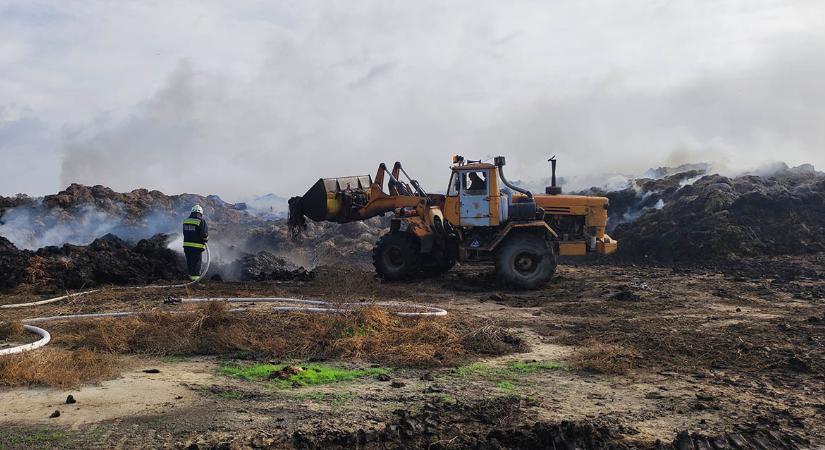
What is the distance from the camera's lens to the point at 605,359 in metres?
7.21

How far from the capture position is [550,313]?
1093cm

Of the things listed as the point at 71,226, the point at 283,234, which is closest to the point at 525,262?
the point at 283,234

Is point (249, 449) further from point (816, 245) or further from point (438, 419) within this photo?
point (816, 245)

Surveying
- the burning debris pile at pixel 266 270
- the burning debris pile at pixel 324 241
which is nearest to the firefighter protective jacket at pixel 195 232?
the burning debris pile at pixel 266 270

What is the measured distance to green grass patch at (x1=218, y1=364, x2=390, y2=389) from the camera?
6.49 metres

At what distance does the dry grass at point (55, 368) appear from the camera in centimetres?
615

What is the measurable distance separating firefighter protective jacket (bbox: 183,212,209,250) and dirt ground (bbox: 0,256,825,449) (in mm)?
3967

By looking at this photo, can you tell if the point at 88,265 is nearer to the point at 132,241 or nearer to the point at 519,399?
the point at 132,241

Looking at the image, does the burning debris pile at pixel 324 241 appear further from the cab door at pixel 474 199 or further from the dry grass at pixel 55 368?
the dry grass at pixel 55 368

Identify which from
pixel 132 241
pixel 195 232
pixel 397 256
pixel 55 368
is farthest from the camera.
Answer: pixel 132 241

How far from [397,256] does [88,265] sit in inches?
259

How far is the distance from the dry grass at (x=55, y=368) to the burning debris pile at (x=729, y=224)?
56.0 feet

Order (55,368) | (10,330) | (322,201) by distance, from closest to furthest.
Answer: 1. (55,368)
2. (10,330)
3. (322,201)

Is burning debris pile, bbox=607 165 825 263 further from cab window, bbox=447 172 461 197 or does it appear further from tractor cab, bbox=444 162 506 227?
cab window, bbox=447 172 461 197
